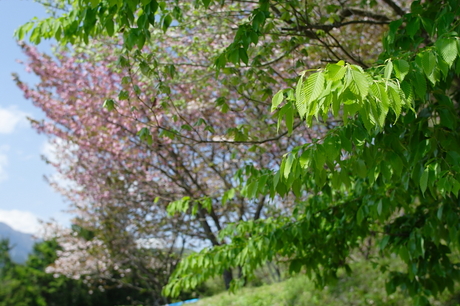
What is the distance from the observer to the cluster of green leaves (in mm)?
1458

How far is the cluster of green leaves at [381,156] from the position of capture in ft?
4.78

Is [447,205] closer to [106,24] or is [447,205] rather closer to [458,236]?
[458,236]

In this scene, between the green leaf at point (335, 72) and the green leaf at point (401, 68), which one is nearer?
the green leaf at point (335, 72)

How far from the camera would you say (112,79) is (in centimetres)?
902

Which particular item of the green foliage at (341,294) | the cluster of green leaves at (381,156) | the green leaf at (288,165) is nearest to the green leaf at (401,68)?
the cluster of green leaves at (381,156)

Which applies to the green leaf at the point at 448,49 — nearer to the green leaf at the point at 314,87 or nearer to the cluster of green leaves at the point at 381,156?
the cluster of green leaves at the point at 381,156

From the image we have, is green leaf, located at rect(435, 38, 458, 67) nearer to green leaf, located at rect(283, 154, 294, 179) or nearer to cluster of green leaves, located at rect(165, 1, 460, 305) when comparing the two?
cluster of green leaves, located at rect(165, 1, 460, 305)

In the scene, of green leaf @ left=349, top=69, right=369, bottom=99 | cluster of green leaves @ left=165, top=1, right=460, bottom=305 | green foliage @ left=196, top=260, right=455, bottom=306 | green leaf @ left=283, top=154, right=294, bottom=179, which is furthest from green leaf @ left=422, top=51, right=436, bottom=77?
green foliage @ left=196, top=260, right=455, bottom=306

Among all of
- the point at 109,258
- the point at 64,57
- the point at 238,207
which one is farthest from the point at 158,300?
the point at 64,57

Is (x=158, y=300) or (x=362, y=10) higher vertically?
(x=362, y=10)

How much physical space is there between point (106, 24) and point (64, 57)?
704 centimetres

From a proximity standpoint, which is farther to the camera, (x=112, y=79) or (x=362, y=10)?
(x=112, y=79)

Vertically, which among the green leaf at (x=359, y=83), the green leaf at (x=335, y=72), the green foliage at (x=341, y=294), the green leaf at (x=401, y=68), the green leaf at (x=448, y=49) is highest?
the green leaf at (x=448, y=49)

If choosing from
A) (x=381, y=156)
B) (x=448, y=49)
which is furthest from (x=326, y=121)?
(x=448, y=49)
